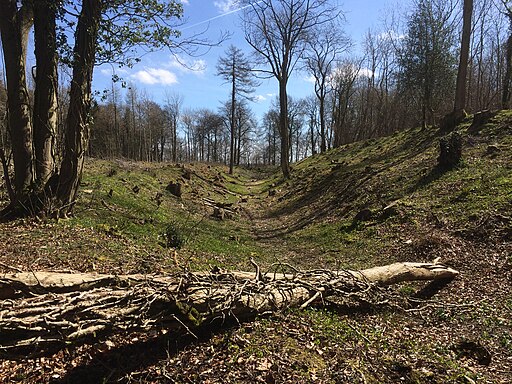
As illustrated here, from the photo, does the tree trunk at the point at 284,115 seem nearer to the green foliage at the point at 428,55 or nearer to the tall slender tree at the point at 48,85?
the green foliage at the point at 428,55

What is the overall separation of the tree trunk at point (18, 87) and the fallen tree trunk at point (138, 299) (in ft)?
17.4

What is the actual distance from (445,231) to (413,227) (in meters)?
1.00

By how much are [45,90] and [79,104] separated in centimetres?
98

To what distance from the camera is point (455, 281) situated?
6699 mm

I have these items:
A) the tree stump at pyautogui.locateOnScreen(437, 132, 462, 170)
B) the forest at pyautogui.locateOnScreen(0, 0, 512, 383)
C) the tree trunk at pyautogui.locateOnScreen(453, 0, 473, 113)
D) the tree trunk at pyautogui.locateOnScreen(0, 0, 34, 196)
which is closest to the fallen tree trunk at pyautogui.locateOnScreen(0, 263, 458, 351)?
the forest at pyautogui.locateOnScreen(0, 0, 512, 383)

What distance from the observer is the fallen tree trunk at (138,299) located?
3.37 metres

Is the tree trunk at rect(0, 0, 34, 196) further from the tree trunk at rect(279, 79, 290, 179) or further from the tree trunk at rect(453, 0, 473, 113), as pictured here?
the tree trunk at rect(279, 79, 290, 179)

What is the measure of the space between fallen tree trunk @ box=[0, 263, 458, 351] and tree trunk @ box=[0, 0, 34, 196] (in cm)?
531

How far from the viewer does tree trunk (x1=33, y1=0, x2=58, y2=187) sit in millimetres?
8359

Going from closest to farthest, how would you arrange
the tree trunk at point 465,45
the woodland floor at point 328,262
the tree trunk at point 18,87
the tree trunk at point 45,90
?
the woodland floor at point 328,262, the tree trunk at point 18,87, the tree trunk at point 45,90, the tree trunk at point 465,45

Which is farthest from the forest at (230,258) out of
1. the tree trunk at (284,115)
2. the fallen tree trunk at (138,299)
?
the tree trunk at (284,115)

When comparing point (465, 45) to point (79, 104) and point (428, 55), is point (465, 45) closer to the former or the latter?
point (428, 55)

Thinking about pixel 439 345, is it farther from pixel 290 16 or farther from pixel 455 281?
pixel 290 16

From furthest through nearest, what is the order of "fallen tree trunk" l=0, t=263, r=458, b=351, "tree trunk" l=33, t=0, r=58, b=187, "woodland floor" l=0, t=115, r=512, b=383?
"tree trunk" l=33, t=0, r=58, b=187, "woodland floor" l=0, t=115, r=512, b=383, "fallen tree trunk" l=0, t=263, r=458, b=351
